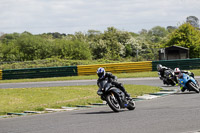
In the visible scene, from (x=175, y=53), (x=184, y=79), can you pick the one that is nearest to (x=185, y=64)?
(x=175, y=53)

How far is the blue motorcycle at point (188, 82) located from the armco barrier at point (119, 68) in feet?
64.7

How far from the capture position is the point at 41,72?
124 ft

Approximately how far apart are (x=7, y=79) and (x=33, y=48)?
98.0 feet

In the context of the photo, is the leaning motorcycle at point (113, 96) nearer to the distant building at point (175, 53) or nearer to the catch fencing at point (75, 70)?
the catch fencing at point (75, 70)

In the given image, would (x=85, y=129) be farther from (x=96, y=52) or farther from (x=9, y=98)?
(x=96, y=52)

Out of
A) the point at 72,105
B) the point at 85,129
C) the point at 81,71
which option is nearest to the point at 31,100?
the point at 72,105

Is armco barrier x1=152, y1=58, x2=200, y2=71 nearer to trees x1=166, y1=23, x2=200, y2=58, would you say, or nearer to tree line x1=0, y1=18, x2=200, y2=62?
tree line x1=0, y1=18, x2=200, y2=62

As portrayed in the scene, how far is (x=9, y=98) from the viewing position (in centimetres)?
2064

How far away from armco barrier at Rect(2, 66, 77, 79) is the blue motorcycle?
20986 millimetres

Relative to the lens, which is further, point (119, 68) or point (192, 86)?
point (119, 68)

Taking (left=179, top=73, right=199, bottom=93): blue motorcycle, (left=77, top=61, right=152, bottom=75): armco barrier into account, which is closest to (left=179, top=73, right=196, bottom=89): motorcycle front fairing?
(left=179, top=73, right=199, bottom=93): blue motorcycle

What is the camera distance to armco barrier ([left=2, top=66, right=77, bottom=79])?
3728 cm

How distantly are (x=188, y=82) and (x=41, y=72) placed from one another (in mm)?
22801

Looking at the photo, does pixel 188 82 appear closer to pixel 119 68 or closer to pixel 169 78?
pixel 169 78
